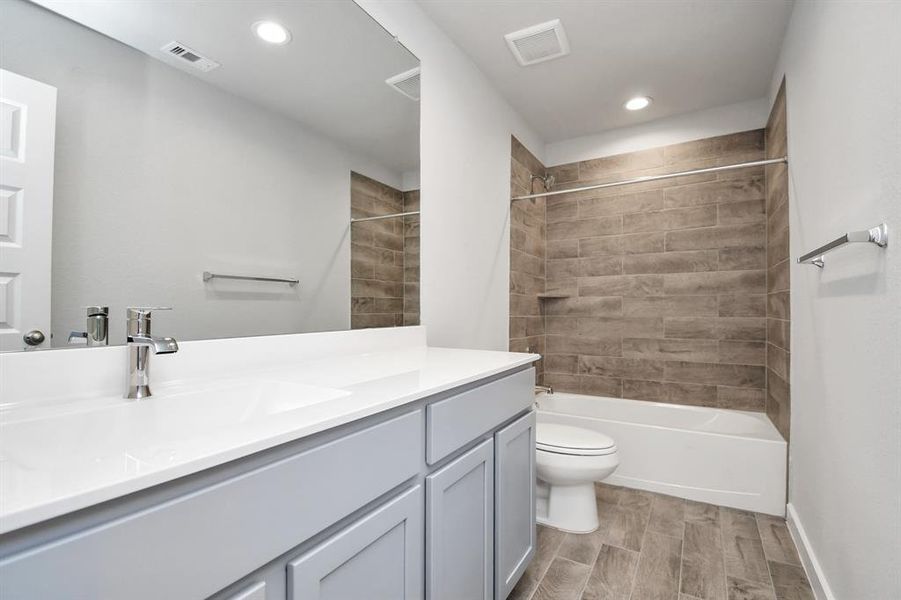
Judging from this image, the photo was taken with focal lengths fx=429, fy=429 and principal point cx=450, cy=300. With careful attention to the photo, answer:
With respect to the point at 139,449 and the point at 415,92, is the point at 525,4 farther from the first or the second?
the point at 139,449

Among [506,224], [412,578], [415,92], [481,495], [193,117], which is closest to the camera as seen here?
[412,578]

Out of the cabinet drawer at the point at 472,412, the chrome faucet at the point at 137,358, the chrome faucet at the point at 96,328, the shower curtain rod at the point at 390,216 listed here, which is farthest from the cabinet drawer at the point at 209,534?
the shower curtain rod at the point at 390,216

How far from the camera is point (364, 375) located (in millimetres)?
1178

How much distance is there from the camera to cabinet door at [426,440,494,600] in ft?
3.34

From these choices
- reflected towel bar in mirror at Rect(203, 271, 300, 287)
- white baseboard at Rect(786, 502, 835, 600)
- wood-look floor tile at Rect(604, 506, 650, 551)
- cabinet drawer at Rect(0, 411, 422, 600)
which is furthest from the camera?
wood-look floor tile at Rect(604, 506, 650, 551)

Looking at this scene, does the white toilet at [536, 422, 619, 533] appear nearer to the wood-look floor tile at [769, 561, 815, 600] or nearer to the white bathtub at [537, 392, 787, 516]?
the white bathtub at [537, 392, 787, 516]

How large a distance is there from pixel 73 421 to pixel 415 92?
5.68 feet

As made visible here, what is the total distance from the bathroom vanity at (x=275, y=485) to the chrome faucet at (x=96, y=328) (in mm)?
27

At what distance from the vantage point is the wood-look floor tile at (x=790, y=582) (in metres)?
1.56

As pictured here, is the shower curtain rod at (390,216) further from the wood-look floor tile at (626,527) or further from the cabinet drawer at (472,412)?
the wood-look floor tile at (626,527)

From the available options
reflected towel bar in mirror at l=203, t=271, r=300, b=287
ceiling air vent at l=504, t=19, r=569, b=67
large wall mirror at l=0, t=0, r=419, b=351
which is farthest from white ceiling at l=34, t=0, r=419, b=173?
ceiling air vent at l=504, t=19, r=569, b=67

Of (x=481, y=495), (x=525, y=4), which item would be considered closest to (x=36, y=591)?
(x=481, y=495)

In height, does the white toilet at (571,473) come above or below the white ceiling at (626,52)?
below

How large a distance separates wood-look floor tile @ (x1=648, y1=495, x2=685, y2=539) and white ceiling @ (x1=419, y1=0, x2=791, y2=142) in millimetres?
2470
